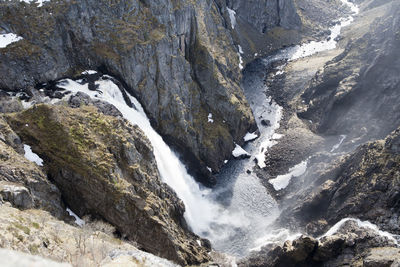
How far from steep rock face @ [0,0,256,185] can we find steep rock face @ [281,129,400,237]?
24.1 meters

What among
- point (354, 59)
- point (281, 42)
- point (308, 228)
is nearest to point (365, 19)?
point (281, 42)

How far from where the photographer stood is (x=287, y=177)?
2886 inches

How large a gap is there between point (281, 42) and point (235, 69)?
4737 centimetres

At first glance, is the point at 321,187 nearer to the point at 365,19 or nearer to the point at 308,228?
the point at 308,228

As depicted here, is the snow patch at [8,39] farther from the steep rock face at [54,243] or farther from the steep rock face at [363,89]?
the steep rock face at [363,89]

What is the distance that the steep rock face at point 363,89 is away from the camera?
3007 inches

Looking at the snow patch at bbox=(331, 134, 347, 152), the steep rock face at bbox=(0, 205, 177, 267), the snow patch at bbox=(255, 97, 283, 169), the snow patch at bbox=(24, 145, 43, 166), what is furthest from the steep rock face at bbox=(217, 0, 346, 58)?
the steep rock face at bbox=(0, 205, 177, 267)

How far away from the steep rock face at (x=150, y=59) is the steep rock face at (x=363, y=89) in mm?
21899

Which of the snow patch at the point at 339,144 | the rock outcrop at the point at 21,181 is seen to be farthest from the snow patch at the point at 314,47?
the rock outcrop at the point at 21,181

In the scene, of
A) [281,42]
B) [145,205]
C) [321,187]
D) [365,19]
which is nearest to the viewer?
[145,205]

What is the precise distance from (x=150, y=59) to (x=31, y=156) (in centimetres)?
3617

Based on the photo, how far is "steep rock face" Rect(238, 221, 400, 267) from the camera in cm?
4244

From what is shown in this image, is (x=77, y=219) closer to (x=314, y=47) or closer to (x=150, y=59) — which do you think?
(x=150, y=59)

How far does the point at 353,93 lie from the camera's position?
84.2 metres
